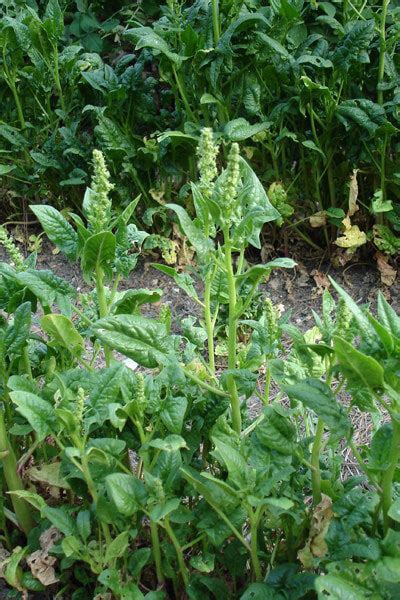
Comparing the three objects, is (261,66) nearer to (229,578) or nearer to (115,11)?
(115,11)

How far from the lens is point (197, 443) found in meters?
1.52

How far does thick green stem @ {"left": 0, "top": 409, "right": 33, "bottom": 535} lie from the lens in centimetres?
155

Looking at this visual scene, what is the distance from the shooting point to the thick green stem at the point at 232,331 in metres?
1.34

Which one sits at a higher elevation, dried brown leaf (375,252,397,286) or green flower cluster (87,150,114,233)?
green flower cluster (87,150,114,233)

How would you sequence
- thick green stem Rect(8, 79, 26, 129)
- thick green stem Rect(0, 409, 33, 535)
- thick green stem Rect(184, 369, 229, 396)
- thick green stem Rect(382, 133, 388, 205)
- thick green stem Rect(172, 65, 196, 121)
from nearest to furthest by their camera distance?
thick green stem Rect(184, 369, 229, 396) < thick green stem Rect(0, 409, 33, 535) < thick green stem Rect(382, 133, 388, 205) < thick green stem Rect(172, 65, 196, 121) < thick green stem Rect(8, 79, 26, 129)

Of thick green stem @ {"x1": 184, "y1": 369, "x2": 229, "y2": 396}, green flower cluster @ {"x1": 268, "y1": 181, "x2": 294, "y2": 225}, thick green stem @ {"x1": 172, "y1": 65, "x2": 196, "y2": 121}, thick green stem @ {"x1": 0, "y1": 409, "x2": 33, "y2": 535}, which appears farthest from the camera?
green flower cluster @ {"x1": 268, "y1": 181, "x2": 294, "y2": 225}

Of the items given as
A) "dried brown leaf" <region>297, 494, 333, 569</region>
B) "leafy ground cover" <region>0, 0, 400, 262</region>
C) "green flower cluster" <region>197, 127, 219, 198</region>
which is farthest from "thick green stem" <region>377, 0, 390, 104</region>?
"dried brown leaf" <region>297, 494, 333, 569</region>

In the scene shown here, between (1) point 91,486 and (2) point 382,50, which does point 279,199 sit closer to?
(2) point 382,50

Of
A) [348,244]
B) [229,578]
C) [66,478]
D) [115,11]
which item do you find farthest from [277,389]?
[115,11]

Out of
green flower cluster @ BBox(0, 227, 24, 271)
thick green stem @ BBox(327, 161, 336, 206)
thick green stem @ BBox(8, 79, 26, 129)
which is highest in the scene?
green flower cluster @ BBox(0, 227, 24, 271)

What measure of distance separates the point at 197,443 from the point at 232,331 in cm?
27

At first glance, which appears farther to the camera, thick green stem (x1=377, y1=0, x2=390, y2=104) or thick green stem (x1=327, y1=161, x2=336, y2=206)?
thick green stem (x1=327, y1=161, x2=336, y2=206)

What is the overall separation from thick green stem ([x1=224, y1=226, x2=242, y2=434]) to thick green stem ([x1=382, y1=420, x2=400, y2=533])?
0.36 meters

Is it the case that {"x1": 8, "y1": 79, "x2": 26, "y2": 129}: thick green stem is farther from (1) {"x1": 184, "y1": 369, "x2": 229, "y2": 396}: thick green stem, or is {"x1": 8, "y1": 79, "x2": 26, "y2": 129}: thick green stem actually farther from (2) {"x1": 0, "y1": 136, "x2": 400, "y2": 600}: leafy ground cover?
(1) {"x1": 184, "y1": 369, "x2": 229, "y2": 396}: thick green stem
